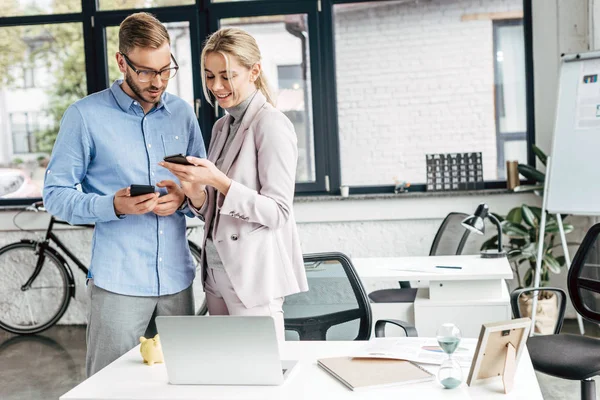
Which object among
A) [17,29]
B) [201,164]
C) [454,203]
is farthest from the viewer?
[17,29]

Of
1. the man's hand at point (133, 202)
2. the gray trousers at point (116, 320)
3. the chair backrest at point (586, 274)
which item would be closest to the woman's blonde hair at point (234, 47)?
the man's hand at point (133, 202)

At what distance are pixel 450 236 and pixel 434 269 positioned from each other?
82 cm

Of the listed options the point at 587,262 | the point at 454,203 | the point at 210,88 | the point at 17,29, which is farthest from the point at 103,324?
the point at 17,29

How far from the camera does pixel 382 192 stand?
19.1 feet

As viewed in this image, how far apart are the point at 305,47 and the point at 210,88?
12.1 feet

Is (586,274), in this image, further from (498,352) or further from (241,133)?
(241,133)

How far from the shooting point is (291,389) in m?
1.89

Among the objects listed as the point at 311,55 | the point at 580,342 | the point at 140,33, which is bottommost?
the point at 580,342

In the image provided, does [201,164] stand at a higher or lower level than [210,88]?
lower

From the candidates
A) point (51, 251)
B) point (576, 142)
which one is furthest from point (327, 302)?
point (51, 251)

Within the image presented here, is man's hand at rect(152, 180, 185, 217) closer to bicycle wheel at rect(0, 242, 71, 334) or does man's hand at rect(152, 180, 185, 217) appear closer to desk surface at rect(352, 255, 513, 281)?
desk surface at rect(352, 255, 513, 281)

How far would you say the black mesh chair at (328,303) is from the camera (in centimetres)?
296

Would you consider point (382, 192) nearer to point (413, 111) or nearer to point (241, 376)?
point (413, 111)

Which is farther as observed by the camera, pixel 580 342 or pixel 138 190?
pixel 580 342
